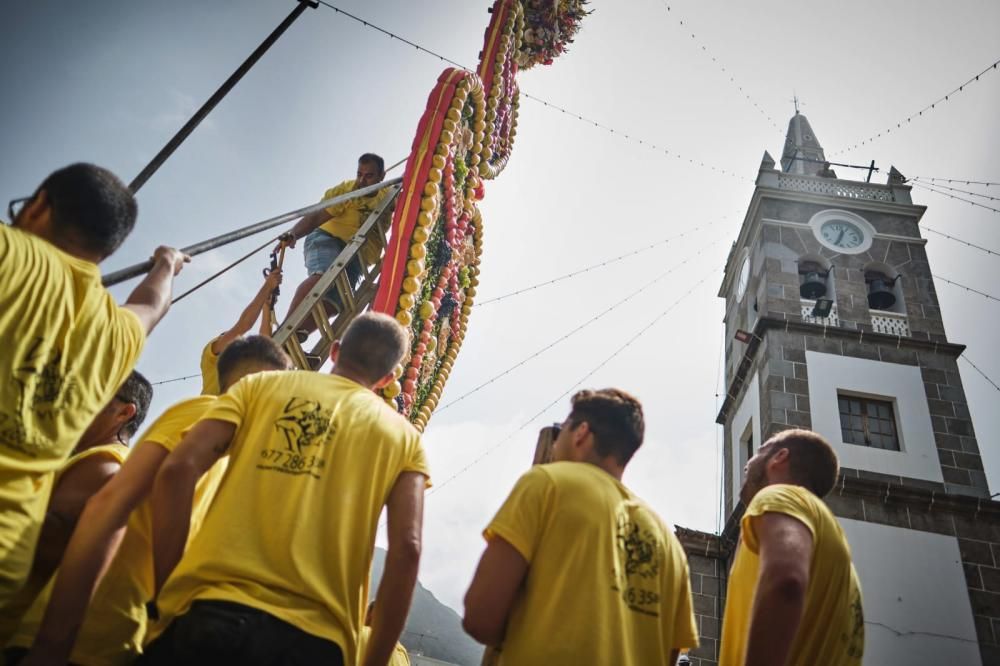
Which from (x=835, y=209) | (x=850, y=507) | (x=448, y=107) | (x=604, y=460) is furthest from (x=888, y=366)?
(x=604, y=460)

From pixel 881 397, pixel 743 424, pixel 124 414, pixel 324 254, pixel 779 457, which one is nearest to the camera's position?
pixel 124 414

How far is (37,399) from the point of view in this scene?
185 cm

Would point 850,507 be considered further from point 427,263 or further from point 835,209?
point 427,263

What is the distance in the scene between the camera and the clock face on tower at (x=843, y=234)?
1720cm

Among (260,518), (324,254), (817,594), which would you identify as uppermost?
(324,254)

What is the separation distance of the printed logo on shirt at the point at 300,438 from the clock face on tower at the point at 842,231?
57.0 feet

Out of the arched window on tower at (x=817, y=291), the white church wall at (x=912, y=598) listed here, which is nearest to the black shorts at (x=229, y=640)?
the white church wall at (x=912, y=598)

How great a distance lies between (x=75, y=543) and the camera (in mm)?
1899

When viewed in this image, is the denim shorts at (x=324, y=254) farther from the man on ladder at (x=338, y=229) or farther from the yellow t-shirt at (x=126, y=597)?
the yellow t-shirt at (x=126, y=597)

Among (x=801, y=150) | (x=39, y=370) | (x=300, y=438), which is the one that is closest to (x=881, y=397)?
(x=801, y=150)

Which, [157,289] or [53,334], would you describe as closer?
[53,334]

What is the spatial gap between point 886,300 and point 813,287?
167 cm

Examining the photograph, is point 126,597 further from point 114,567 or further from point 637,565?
point 637,565

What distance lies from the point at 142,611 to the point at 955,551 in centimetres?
1356
